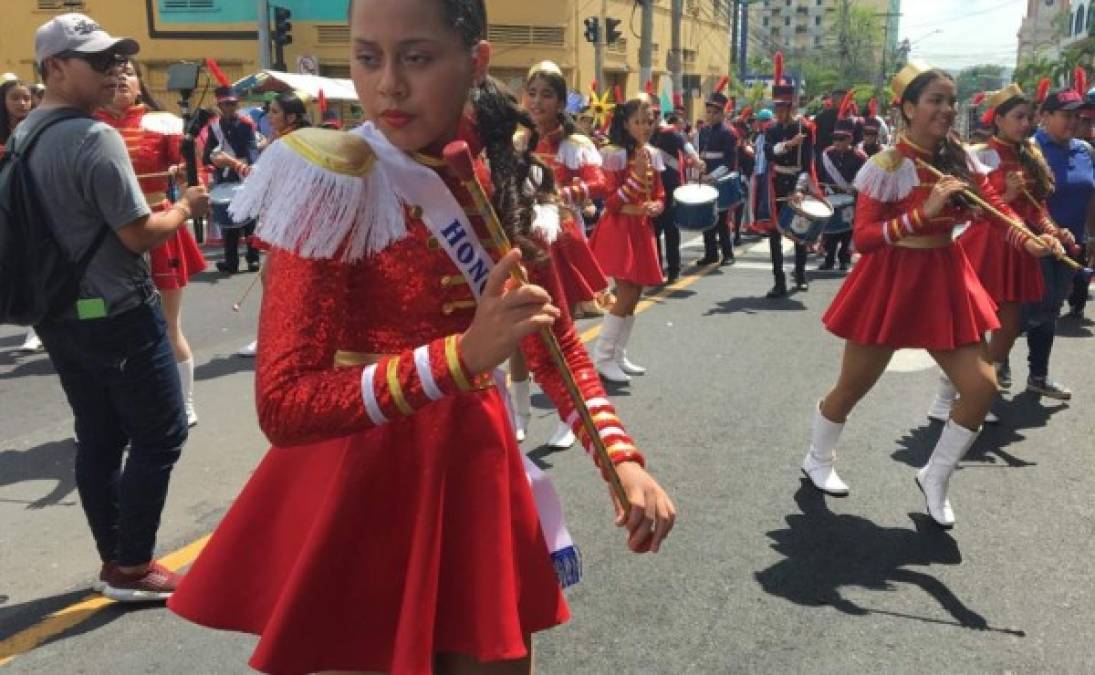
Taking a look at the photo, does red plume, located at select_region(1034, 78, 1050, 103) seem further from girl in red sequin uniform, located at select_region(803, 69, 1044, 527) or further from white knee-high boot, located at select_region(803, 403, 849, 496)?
white knee-high boot, located at select_region(803, 403, 849, 496)

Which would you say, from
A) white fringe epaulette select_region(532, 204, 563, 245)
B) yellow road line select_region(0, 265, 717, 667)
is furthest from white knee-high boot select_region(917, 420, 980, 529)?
yellow road line select_region(0, 265, 717, 667)

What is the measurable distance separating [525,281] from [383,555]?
56 centimetres

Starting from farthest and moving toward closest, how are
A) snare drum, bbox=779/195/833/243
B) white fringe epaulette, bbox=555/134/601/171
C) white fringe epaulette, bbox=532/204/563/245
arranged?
snare drum, bbox=779/195/833/243 → white fringe epaulette, bbox=555/134/601/171 → white fringe epaulette, bbox=532/204/563/245

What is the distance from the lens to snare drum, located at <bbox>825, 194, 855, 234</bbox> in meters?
10.1

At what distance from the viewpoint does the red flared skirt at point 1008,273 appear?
5.59m

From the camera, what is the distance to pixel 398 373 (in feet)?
4.96

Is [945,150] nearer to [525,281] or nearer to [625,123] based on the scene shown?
[625,123]

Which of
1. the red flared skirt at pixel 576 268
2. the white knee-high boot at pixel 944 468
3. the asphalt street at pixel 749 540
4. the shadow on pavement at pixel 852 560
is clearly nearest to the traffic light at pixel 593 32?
the asphalt street at pixel 749 540

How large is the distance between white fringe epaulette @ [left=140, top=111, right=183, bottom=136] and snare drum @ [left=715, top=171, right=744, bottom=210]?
21.3 ft

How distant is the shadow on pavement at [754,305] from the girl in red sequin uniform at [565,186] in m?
3.13

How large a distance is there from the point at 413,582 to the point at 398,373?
0.38 m

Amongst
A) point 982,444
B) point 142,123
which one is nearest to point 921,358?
point 982,444

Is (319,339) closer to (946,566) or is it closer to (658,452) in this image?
(946,566)

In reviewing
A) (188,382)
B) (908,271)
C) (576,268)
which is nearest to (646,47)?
(576,268)
